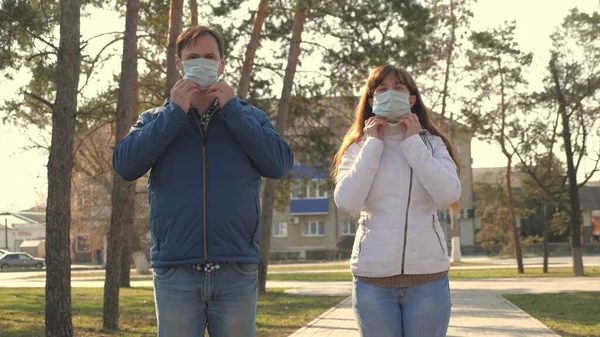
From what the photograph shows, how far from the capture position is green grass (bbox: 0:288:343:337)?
43.2ft

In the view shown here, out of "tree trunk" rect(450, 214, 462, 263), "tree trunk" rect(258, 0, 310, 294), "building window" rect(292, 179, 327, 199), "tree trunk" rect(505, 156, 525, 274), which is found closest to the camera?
"tree trunk" rect(258, 0, 310, 294)

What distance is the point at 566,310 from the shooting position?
54.1 ft

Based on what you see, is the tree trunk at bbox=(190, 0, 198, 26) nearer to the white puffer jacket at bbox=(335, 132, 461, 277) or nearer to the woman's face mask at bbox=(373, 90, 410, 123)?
the woman's face mask at bbox=(373, 90, 410, 123)

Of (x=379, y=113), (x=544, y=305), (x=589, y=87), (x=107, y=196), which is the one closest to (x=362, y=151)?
(x=379, y=113)

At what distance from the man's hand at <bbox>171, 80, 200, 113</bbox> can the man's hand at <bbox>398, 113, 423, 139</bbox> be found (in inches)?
41.0

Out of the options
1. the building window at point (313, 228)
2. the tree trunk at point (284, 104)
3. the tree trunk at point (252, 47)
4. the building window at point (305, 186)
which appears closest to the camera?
the tree trunk at point (252, 47)

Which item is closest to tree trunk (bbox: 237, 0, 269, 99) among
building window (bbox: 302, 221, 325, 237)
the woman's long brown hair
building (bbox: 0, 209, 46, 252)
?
the woman's long brown hair

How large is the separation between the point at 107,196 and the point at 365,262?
150ft

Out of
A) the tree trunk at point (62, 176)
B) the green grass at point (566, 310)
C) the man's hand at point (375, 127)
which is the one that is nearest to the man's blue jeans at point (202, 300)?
the man's hand at point (375, 127)

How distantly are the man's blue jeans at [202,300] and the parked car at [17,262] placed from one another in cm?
6166

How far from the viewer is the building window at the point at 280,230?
76.6 metres

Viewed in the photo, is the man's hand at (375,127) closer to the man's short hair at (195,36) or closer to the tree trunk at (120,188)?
the man's short hair at (195,36)

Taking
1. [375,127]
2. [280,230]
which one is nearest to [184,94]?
[375,127]

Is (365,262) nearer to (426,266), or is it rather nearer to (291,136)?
(426,266)
